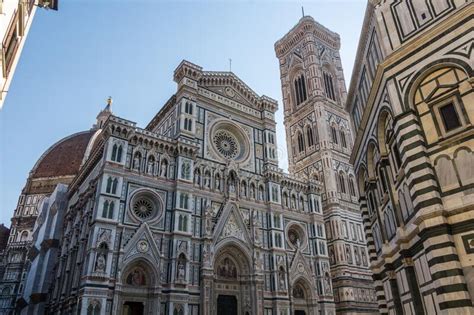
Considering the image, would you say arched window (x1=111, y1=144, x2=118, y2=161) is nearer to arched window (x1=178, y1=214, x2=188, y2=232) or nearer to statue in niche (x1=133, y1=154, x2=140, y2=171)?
statue in niche (x1=133, y1=154, x2=140, y2=171)

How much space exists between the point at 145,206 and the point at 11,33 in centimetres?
1736

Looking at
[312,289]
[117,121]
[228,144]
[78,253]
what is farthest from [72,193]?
[312,289]

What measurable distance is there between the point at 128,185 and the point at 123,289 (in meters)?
6.64

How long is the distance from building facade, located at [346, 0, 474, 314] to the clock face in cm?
1475

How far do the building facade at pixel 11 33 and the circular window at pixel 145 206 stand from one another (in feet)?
50.3

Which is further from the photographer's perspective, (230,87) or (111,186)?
(230,87)

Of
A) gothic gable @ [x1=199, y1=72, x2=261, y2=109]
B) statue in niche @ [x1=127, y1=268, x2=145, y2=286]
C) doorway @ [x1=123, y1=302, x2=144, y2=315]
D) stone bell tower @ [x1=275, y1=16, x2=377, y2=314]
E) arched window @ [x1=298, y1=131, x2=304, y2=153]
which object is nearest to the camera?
doorway @ [x1=123, y1=302, x2=144, y2=315]

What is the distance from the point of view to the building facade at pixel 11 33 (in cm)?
706

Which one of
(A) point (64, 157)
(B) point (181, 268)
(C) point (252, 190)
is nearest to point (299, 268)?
(C) point (252, 190)

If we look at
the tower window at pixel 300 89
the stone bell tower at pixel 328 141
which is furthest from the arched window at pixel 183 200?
the tower window at pixel 300 89

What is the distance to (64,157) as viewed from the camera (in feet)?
192

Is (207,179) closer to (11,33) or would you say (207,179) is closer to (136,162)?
(136,162)

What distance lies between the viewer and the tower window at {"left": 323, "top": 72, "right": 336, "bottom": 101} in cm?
4566

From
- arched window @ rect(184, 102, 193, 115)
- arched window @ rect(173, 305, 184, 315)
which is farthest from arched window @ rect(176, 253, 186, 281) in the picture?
arched window @ rect(184, 102, 193, 115)
